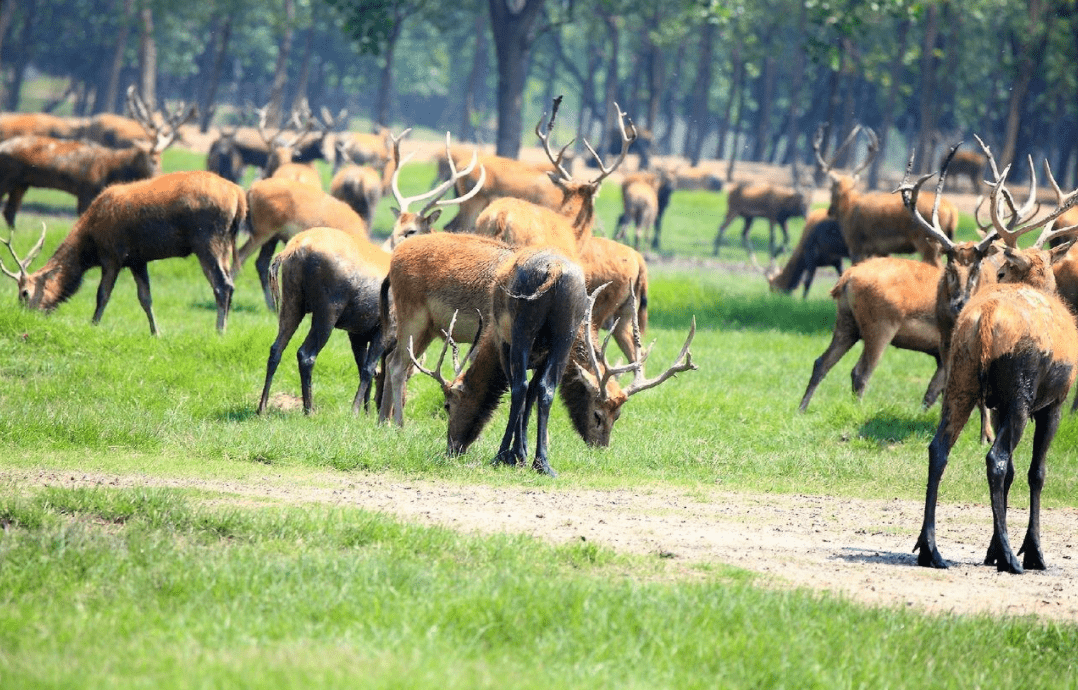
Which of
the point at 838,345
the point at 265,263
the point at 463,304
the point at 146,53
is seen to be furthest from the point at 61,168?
the point at 146,53

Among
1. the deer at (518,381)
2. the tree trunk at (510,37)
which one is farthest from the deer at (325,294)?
the tree trunk at (510,37)

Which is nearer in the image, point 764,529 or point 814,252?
point 764,529

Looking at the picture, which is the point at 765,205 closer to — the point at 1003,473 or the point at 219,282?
the point at 219,282

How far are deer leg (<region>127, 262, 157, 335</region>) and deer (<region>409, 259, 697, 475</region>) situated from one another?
435 cm

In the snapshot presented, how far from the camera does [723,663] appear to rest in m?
Answer: 5.72

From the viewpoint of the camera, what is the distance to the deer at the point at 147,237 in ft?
46.4

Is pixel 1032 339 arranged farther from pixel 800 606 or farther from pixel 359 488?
pixel 359 488

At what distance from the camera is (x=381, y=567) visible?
640 cm

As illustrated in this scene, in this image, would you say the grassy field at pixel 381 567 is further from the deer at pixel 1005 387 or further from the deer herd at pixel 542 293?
the deer at pixel 1005 387

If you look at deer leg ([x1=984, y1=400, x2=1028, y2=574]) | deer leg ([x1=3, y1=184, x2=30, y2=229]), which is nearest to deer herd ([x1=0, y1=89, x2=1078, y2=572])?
deer leg ([x1=984, y1=400, x2=1028, y2=574])

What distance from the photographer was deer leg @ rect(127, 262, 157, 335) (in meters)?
14.0

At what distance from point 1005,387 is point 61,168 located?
58.5ft

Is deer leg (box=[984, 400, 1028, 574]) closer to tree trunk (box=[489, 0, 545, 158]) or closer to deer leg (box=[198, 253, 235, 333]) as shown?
deer leg (box=[198, 253, 235, 333])

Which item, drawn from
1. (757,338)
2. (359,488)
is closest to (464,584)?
(359,488)
